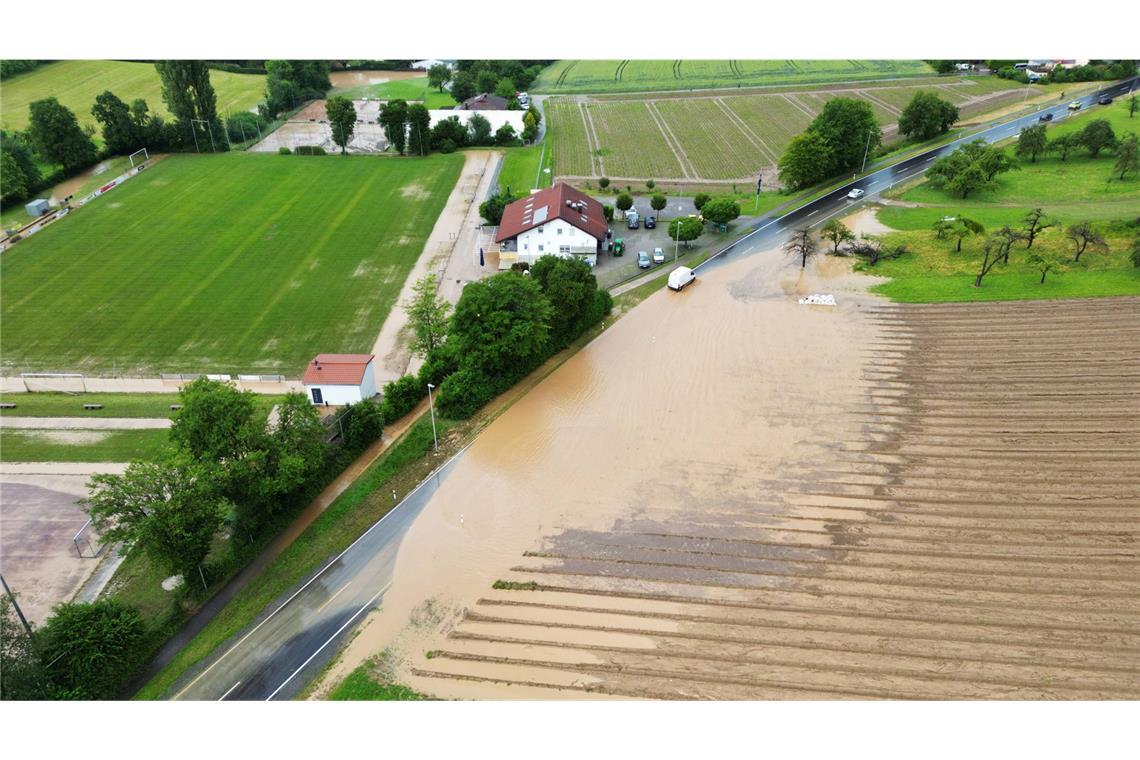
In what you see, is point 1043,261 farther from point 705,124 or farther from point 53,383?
point 53,383

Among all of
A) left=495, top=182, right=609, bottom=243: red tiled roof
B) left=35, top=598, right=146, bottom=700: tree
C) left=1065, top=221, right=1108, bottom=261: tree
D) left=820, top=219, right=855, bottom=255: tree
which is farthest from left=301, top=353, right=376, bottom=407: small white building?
left=1065, top=221, right=1108, bottom=261: tree

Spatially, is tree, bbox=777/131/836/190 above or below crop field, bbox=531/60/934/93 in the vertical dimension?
below

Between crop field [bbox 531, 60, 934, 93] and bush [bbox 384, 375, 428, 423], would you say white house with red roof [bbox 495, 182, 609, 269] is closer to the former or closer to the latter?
bush [bbox 384, 375, 428, 423]

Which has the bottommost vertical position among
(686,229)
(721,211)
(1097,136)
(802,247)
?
(802,247)

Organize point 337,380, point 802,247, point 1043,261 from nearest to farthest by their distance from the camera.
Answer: point 337,380 < point 1043,261 < point 802,247

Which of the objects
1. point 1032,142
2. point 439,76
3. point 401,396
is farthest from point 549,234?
point 439,76

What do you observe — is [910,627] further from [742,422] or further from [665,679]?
[742,422]
